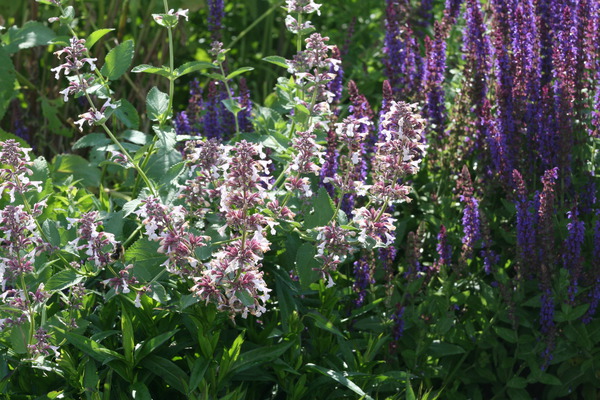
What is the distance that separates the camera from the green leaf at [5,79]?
4672 mm

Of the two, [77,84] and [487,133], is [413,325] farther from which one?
[77,84]

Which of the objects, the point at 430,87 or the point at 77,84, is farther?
the point at 430,87

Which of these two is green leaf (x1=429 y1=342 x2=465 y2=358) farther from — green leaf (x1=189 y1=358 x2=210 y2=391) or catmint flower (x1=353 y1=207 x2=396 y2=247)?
green leaf (x1=189 y1=358 x2=210 y2=391)

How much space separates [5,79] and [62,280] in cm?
225

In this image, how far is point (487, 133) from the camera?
3906mm

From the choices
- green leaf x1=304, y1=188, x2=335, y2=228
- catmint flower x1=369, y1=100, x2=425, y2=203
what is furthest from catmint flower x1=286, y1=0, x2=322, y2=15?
green leaf x1=304, y1=188, x2=335, y2=228

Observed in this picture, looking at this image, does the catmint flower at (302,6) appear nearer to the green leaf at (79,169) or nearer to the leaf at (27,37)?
the green leaf at (79,169)

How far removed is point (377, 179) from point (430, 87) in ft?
3.61

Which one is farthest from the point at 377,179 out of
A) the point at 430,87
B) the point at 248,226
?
the point at 430,87

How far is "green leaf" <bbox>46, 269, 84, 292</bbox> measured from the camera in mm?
2803

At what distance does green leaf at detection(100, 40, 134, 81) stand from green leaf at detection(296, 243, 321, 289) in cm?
96

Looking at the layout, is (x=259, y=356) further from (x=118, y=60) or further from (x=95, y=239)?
(x=118, y=60)

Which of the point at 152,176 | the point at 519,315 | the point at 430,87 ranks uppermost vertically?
the point at 430,87

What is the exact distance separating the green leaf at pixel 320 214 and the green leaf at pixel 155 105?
0.70m
